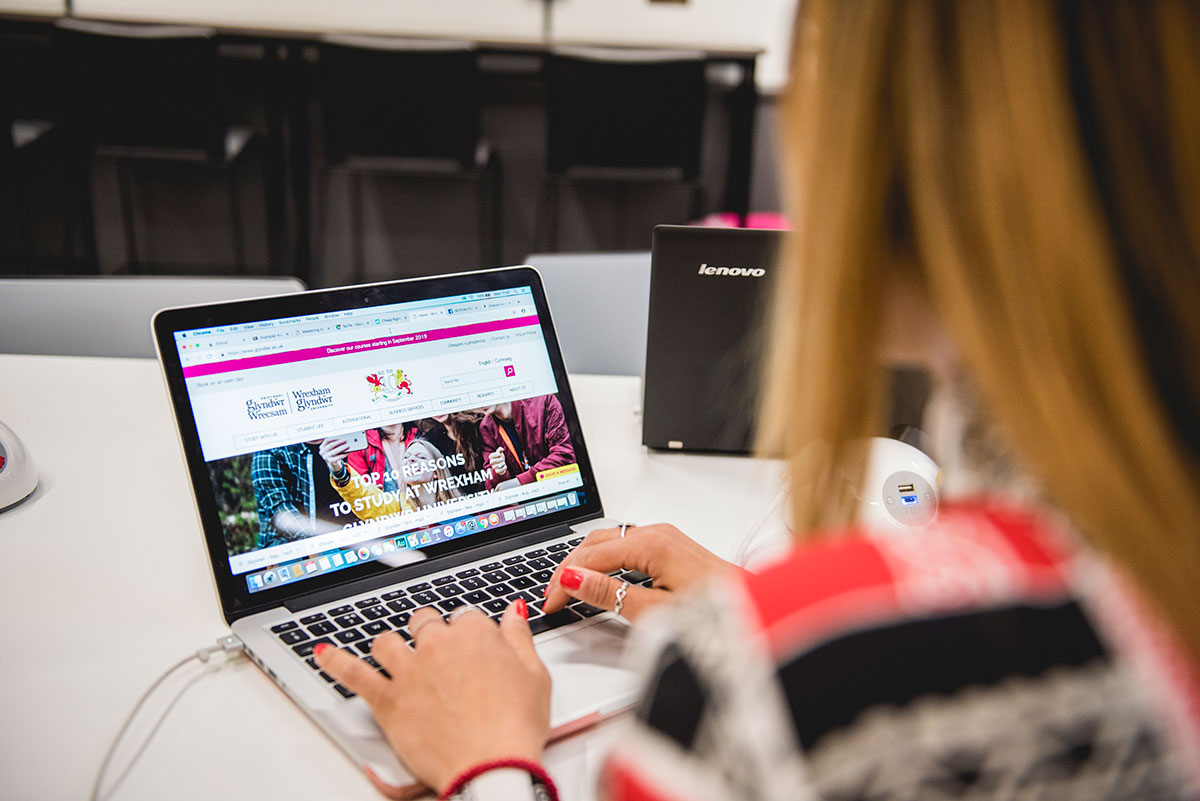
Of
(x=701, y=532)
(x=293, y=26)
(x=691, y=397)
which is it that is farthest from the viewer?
(x=293, y=26)

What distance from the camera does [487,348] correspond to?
0.93 m

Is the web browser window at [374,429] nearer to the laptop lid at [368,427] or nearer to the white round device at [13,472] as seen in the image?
the laptop lid at [368,427]

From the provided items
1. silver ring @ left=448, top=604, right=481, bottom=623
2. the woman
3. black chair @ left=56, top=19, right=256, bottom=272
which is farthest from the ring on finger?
black chair @ left=56, top=19, right=256, bottom=272

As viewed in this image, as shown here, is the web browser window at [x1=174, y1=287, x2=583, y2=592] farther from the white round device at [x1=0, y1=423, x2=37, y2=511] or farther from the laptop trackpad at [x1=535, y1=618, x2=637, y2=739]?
the white round device at [x1=0, y1=423, x2=37, y2=511]

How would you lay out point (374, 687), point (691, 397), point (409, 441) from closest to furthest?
point (374, 687) < point (409, 441) < point (691, 397)

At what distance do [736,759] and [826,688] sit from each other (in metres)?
0.04

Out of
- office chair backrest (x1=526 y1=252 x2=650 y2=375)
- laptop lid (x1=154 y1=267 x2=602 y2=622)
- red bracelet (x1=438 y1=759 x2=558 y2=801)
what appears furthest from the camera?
office chair backrest (x1=526 y1=252 x2=650 y2=375)

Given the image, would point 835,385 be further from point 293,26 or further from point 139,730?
point 293,26

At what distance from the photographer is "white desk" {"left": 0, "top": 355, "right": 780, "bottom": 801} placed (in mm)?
619

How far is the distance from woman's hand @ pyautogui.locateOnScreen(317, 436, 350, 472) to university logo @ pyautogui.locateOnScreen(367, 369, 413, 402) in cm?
5

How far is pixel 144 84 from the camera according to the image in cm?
282

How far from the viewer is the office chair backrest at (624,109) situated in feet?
9.32

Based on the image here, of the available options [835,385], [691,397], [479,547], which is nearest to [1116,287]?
[835,385]

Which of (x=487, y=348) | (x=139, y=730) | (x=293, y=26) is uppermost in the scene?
(x=293, y=26)
